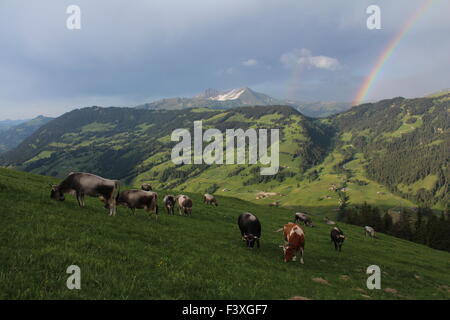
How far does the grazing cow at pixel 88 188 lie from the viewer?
2047 centimetres

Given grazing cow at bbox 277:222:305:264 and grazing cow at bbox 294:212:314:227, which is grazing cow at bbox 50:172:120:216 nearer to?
grazing cow at bbox 277:222:305:264

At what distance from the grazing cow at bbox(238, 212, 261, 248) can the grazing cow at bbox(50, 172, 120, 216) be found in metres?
11.5

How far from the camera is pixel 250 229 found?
23891mm

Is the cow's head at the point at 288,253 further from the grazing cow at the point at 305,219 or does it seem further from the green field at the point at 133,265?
the grazing cow at the point at 305,219

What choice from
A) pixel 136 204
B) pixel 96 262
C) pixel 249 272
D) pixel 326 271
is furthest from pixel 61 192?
pixel 326 271

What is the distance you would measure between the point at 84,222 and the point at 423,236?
125 m

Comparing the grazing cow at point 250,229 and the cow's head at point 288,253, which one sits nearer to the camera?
the cow's head at point 288,253

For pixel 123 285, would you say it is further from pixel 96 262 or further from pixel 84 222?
pixel 84 222

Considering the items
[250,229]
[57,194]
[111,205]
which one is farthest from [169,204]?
[57,194]

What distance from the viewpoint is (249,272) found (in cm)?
1491

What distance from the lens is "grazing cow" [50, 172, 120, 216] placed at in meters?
20.5

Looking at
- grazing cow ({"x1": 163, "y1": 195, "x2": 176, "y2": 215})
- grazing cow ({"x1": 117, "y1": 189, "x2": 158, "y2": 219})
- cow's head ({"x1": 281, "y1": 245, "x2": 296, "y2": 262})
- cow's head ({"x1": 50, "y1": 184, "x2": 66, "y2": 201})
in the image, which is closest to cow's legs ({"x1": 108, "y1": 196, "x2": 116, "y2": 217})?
grazing cow ({"x1": 117, "y1": 189, "x2": 158, "y2": 219})

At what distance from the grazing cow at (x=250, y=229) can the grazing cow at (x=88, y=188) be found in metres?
11.5

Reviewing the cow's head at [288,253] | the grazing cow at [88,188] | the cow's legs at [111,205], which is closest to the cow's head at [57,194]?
the grazing cow at [88,188]
